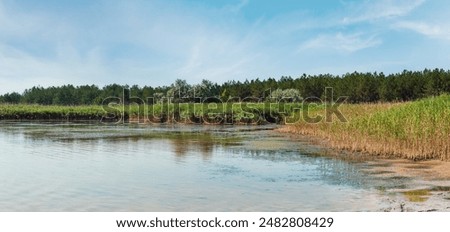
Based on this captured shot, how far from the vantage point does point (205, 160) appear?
715 inches

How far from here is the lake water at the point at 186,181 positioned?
10.4 m

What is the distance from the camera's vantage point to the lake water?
10422 mm

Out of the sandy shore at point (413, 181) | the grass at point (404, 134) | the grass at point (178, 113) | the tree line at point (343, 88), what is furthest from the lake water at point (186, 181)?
the tree line at point (343, 88)

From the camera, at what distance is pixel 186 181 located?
13281mm

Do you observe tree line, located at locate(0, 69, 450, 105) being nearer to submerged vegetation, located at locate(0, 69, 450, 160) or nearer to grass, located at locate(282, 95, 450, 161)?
submerged vegetation, located at locate(0, 69, 450, 160)

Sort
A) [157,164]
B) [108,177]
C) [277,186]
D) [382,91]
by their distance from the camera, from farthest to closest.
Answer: [382,91] < [157,164] < [108,177] < [277,186]

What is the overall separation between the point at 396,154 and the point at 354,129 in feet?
14.6

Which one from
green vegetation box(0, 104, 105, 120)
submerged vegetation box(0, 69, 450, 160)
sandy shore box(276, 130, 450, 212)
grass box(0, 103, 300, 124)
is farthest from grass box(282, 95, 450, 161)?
green vegetation box(0, 104, 105, 120)

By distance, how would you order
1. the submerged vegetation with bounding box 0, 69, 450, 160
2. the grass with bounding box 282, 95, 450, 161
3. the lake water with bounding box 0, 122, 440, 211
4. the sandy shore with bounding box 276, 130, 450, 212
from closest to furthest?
1. the sandy shore with bounding box 276, 130, 450, 212
2. the lake water with bounding box 0, 122, 440, 211
3. the grass with bounding box 282, 95, 450, 161
4. the submerged vegetation with bounding box 0, 69, 450, 160

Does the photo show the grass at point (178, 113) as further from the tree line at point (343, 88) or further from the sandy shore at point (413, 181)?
the sandy shore at point (413, 181)

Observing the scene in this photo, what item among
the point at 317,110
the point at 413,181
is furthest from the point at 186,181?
the point at 317,110
